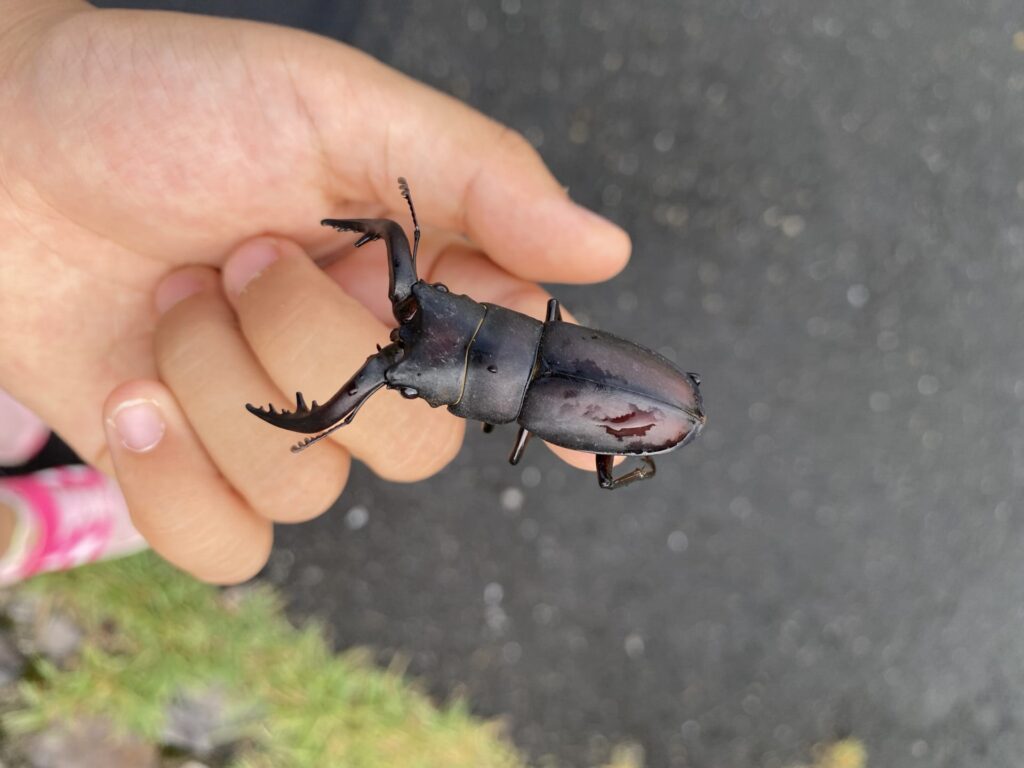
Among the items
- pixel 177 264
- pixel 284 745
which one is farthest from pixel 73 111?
pixel 284 745

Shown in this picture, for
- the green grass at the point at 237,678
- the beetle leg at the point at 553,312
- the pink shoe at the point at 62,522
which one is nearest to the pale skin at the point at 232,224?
the beetle leg at the point at 553,312

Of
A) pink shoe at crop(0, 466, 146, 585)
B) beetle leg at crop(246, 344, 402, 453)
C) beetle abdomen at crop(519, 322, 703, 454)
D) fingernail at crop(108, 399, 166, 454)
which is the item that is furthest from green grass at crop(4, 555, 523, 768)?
beetle abdomen at crop(519, 322, 703, 454)

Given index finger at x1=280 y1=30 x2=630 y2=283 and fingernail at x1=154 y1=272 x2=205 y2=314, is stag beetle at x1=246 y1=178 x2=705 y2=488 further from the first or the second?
fingernail at x1=154 y1=272 x2=205 y2=314

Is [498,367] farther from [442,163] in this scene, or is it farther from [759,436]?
[759,436]

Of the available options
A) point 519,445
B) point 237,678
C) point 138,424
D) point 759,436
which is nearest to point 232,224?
point 138,424

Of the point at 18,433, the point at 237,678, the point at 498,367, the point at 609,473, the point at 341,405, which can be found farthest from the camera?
the point at 18,433
